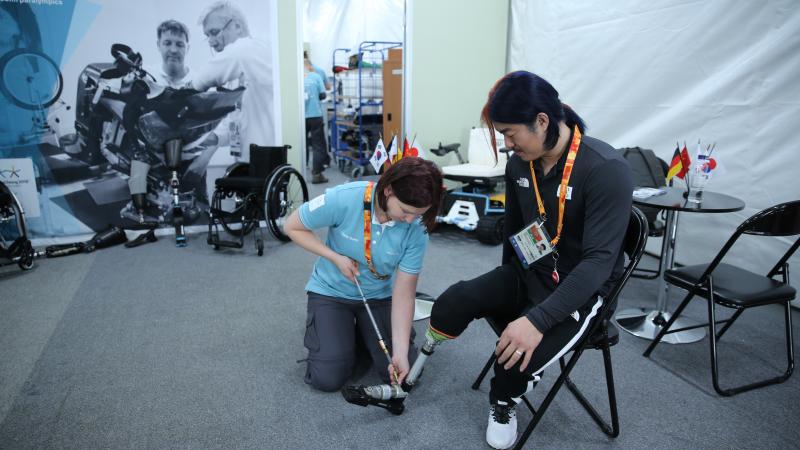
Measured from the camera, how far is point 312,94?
5.73 m

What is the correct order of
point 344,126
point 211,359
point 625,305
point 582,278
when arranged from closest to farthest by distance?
point 582,278 → point 211,359 → point 625,305 → point 344,126

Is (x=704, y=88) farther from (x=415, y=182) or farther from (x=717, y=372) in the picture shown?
(x=415, y=182)

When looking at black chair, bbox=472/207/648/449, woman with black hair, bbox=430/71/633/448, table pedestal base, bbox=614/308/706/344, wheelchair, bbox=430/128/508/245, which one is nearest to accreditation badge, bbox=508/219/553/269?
woman with black hair, bbox=430/71/633/448

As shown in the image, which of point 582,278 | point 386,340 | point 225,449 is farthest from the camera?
point 386,340

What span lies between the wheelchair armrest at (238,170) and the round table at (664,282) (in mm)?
2727

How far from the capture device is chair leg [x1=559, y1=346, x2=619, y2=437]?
1537mm

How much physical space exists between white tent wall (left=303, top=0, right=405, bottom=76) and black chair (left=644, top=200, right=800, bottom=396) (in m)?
5.11

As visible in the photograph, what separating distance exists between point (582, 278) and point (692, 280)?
0.95m

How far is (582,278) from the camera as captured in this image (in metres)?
1.26

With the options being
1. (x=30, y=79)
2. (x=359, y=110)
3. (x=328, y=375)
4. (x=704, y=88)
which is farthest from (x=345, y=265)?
(x=359, y=110)

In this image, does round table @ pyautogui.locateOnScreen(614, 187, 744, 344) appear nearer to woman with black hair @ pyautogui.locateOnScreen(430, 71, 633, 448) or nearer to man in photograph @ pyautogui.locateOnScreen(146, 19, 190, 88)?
woman with black hair @ pyautogui.locateOnScreen(430, 71, 633, 448)

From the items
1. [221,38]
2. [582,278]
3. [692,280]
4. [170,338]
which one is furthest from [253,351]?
[221,38]

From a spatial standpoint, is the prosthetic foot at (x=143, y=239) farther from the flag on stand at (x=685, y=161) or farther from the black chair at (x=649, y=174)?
the flag on stand at (x=685, y=161)

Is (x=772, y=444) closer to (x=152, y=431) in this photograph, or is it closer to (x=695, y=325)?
(x=695, y=325)
